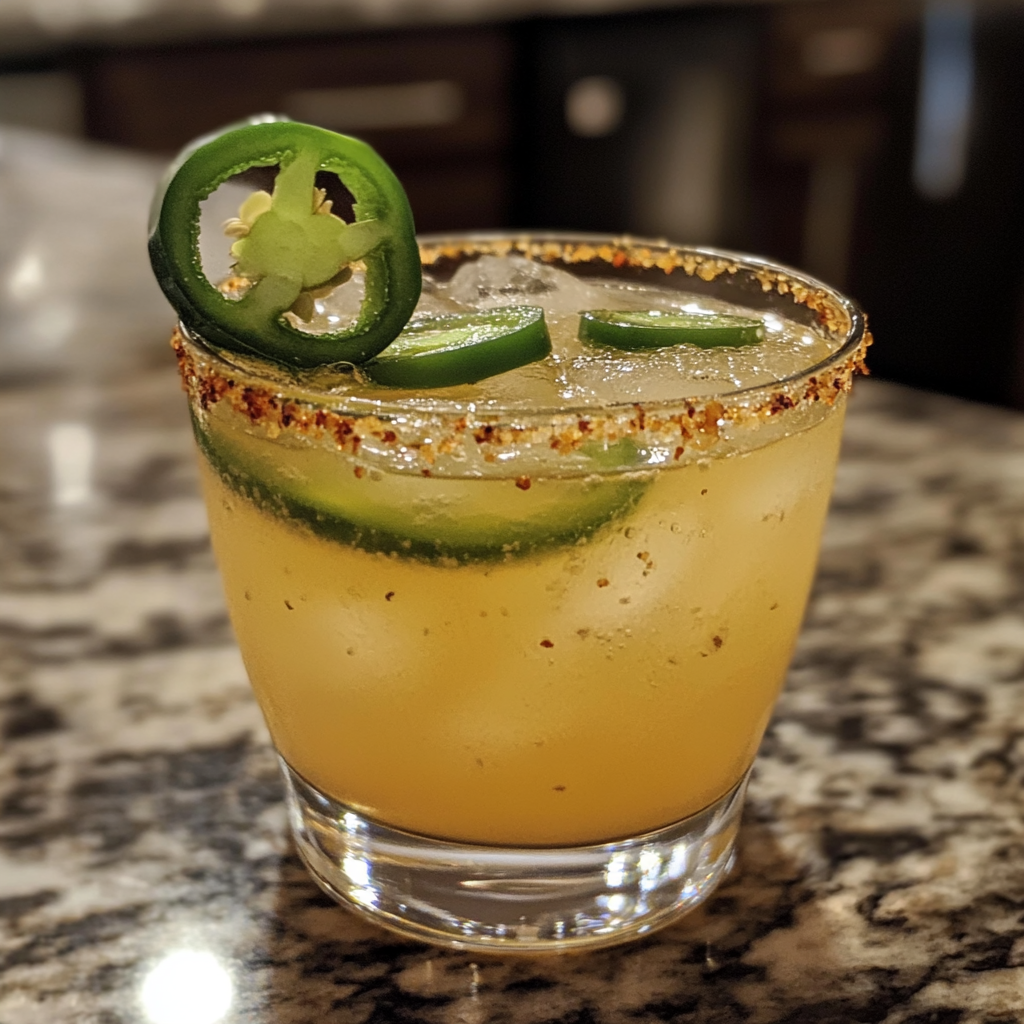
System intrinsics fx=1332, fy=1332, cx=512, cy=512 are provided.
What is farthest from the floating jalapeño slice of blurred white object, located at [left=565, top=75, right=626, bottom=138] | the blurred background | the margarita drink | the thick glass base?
blurred white object, located at [left=565, top=75, right=626, bottom=138]

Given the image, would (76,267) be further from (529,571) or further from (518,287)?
(529,571)

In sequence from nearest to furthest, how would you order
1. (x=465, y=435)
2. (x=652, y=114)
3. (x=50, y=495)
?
(x=465, y=435) < (x=50, y=495) < (x=652, y=114)

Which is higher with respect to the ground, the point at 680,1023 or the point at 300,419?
the point at 300,419

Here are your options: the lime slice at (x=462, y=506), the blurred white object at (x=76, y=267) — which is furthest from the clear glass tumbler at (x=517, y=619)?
the blurred white object at (x=76, y=267)

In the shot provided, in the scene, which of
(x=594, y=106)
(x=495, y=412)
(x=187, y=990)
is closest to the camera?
(x=495, y=412)

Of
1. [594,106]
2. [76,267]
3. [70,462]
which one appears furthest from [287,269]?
[594,106]

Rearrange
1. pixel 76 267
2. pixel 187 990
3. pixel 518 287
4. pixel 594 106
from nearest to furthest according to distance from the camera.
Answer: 1. pixel 187 990
2. pixel 518 287
3. pixel 76 267
4. pixel 594 106

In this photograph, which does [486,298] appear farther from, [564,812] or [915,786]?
[915,786]

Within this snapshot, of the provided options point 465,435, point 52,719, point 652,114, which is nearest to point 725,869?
point 465,435
